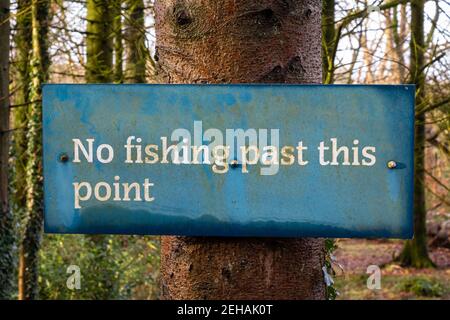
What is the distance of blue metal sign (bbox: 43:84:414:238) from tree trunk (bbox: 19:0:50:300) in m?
7.82

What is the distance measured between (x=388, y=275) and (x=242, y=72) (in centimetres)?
1267

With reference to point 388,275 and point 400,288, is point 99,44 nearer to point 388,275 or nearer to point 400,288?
point 400,288

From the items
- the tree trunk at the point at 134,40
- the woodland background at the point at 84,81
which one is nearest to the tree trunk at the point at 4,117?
the woodland background at the point at 84,81

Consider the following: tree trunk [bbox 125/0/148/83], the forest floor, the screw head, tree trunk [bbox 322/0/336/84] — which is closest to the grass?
the forest floor

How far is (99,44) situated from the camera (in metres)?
10.1

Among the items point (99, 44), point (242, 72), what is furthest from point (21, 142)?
point (242, 72)

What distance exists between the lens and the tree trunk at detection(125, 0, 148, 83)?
7.76 m

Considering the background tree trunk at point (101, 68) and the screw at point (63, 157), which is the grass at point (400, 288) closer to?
the background tree trunk at point (101, 68)

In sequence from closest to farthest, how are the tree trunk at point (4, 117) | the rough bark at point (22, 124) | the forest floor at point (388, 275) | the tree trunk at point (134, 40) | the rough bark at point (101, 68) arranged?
the tree trunk at point (4, 117)
the tree trunk at point (134, 40)
the rough bark at point (22, 124)
the rough bark at point (101, 68)
the forest floor at point (388, 275)

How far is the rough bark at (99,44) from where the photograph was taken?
9.38 m

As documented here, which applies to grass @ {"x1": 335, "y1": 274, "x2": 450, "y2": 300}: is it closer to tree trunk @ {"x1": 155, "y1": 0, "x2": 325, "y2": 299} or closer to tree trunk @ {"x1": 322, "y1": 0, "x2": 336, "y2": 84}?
tree trunk @ {"x1": 322, "y1": 0, "x2": 336, "y2": 84}

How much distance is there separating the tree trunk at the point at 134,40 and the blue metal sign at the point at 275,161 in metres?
5.23
